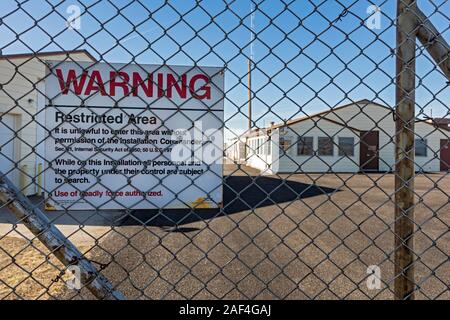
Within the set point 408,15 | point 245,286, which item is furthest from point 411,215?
point 245,286

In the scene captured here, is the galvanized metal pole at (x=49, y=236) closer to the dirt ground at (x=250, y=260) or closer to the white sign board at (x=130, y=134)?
the white sign board at (x=130, y=134)

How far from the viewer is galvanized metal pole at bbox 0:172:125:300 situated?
→ 4.65 ft

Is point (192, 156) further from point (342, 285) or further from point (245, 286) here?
point (342, 285)

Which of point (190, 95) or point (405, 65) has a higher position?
point (405, 65)

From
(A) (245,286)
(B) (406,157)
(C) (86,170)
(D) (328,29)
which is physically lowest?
(A) (245,286)

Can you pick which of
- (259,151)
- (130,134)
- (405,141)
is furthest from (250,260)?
(259,151)

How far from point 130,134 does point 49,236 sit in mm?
592

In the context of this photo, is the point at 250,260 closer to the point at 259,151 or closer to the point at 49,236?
the point at 49,236

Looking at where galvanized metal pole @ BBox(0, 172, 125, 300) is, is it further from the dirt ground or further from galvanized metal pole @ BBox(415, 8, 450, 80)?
galvanized metal pole @ BBox(415, 8, 450, 80)

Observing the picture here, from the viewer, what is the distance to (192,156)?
1653 mm

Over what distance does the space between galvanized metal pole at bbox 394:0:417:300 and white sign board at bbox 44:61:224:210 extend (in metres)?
0.97

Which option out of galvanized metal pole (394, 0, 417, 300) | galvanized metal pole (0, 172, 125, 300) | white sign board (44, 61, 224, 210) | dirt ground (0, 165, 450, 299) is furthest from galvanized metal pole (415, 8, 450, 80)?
galvanized metal pole (0, 172, 125, 300)

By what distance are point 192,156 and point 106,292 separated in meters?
0.78

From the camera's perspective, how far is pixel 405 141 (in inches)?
68.3
